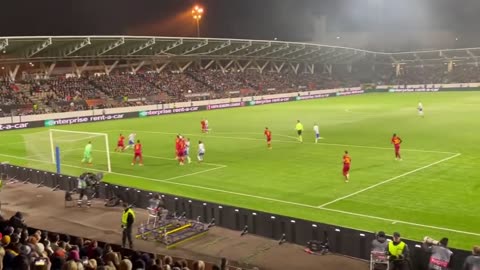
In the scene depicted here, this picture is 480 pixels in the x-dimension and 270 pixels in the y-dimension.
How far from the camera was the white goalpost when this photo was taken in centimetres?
3333

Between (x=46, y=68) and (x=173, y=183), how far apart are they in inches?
2283

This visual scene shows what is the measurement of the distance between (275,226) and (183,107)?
194 feet

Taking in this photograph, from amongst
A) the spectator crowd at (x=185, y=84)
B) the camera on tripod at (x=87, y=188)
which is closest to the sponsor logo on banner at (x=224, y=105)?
the spectator crowd at (x=185, y=84)

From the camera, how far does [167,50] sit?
83562 mm

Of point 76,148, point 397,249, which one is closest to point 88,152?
point 76,148

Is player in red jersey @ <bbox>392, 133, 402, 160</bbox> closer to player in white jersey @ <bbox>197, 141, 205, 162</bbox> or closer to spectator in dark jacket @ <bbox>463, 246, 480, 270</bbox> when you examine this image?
player in white jersey @ <bbox>197, 141, 205, 162</bbox>

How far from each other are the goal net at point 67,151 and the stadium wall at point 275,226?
9591 mm

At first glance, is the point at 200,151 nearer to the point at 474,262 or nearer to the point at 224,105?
the point at 474,262

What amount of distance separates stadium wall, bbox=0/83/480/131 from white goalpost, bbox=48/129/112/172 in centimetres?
1478

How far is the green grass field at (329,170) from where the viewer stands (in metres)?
20.1

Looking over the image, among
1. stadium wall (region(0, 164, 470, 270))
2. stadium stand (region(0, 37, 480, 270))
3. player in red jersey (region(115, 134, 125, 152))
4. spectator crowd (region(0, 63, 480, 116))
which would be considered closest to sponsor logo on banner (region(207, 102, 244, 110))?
stadium stand (region(0, 37, 480, 270))

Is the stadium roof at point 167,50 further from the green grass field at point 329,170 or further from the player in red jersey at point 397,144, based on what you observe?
the player in red jersey at point 397,144

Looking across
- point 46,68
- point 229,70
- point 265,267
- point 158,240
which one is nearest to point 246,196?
point 158,240

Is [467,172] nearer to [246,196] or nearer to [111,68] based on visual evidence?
[246,196]
